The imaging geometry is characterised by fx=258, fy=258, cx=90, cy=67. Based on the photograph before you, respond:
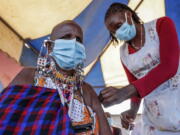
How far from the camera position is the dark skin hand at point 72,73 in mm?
1488

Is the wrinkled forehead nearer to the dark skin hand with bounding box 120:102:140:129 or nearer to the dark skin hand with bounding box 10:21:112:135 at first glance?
the dark skin hand with bounding box 10:21:112:135

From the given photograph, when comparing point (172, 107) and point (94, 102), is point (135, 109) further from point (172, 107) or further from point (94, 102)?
point (94, 102)

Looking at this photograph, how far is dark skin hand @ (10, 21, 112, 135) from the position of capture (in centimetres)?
149

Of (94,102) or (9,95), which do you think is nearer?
(9,95)

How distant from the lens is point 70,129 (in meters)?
1.24

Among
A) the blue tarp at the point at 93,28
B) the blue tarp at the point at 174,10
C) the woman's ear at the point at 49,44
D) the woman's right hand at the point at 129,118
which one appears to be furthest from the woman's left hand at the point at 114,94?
the blue tarp at the point at 93,28

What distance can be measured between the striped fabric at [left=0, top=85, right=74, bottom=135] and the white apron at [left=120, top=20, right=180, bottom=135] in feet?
2.42

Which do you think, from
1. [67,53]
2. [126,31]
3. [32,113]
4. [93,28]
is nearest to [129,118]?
[126,31]

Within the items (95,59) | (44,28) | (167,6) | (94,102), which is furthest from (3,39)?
(94,102)

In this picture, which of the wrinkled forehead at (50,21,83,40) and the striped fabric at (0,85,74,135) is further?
the wrinkled forehead at (50,21,83,40)

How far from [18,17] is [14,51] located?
0.61 m

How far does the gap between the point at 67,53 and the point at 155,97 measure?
2.27 ft

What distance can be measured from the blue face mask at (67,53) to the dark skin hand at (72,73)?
52 mm

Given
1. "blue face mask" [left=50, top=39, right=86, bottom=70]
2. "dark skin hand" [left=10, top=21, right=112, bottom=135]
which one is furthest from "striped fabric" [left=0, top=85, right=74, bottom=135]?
"blue face mask" [left=50, top=39, right=86, bottom=70]
